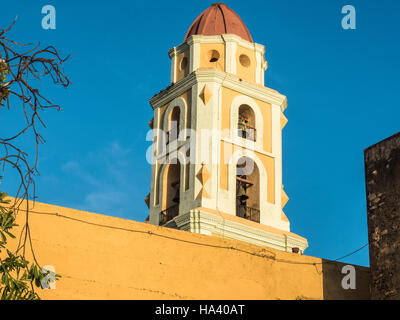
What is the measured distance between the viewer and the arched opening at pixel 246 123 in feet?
76.8

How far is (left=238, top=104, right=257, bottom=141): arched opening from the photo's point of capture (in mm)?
23422

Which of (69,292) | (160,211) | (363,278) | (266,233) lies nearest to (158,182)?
(160,211)

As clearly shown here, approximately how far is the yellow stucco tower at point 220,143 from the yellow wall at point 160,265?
763cm

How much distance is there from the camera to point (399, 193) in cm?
1248

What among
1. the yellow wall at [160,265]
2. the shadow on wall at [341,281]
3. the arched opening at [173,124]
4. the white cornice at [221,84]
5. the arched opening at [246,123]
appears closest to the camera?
the yellow wall at [160,265]

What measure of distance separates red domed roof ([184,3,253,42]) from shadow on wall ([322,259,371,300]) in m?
12.5

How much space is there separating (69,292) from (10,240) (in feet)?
3.31

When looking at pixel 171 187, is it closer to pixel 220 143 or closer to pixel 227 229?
pixel 220 143

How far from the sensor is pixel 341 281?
44.3 feet

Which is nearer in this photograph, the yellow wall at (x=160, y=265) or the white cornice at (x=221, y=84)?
the yellow wall at (x=160, y=265)

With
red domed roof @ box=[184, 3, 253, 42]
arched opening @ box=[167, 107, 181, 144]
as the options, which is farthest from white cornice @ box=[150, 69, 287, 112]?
Result: red domed roof @ box=[184, 3, 253, 42]

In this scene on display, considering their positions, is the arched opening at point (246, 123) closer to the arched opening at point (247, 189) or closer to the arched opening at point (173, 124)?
the arched opening at point (247, 189)

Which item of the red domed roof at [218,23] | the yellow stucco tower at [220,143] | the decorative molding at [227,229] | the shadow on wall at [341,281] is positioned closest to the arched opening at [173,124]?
the yellow stucco tower at [220,143]

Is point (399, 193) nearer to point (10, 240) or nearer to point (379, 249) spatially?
point (379, 249)
